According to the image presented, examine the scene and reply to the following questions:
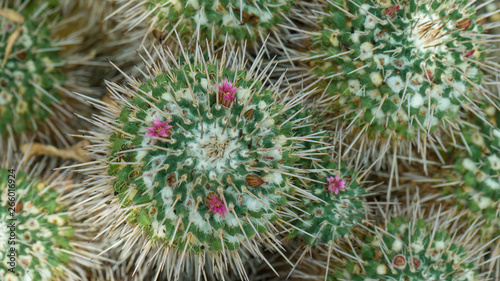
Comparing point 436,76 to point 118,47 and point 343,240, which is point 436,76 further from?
point 118,47

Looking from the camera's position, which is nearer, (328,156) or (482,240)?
(328,156)

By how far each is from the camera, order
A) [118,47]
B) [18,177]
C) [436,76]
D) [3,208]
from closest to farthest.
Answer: [436,76]
[3,208]
[18,177]
[118,47]

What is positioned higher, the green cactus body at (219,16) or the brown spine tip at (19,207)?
the green cactus body at (219,16)

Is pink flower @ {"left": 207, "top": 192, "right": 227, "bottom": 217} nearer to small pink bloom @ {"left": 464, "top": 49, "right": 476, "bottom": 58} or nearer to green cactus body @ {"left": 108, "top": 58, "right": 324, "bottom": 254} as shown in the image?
green cactus body @ {"left": 108, "top": 58, "right": 324, "bottom": 254}

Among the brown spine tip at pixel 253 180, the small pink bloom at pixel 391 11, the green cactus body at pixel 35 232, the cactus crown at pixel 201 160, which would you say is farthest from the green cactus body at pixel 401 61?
the green cactus body at pixel 35 232

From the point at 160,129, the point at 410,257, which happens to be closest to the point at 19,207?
the point at 160,129

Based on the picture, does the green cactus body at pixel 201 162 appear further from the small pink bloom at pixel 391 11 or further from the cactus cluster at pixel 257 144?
the small pink bloom at pixel 391 11

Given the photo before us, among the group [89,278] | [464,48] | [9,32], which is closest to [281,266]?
[89,278]
